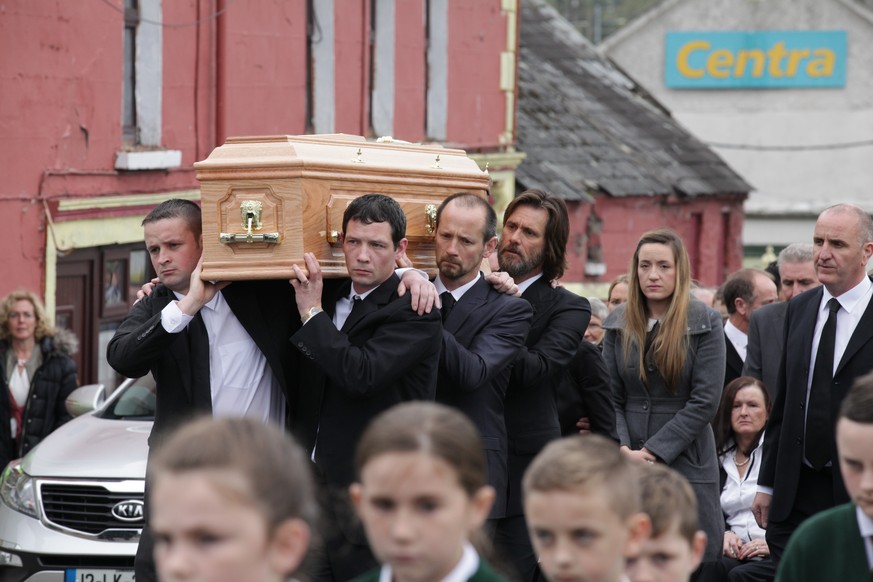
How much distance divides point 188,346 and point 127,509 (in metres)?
2.98

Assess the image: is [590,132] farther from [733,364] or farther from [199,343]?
[199,343]

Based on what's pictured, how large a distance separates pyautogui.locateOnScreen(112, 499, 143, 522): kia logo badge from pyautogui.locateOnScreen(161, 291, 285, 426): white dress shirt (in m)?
2.82

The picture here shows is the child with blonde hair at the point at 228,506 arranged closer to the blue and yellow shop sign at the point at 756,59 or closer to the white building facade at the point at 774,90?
the white building facade at the point at 774,90

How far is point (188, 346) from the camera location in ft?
20.2

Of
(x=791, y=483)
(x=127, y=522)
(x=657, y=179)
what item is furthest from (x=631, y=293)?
(x=657, y=179)

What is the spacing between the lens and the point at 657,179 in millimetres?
26281

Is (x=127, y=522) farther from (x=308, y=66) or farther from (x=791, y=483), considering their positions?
(x=308, y=66)

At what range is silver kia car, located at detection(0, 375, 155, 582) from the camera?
8750 mm

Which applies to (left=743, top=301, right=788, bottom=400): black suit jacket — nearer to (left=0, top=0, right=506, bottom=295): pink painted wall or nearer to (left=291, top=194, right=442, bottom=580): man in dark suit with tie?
(left=291, top=194, right=442, bottom=580): man in dark suit with tie

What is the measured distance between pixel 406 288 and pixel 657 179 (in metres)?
20.6

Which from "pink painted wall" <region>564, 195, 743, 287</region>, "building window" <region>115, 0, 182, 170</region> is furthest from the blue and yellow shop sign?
"building window" <region>115, 0, 182, 170</region>

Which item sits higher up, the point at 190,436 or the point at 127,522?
the point at 190,436

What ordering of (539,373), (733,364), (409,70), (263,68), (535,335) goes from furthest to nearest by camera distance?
(409,70) < (263,68) < (733,364) < (535,335) < (539,373)

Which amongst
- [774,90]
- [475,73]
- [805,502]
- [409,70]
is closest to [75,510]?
[805,502]
